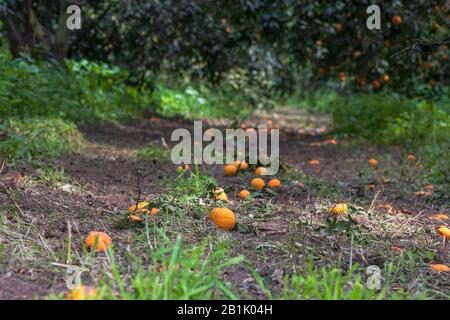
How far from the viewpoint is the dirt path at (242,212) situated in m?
2.40

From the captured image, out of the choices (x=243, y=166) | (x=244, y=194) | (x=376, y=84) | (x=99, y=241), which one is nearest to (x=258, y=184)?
(x=244, y=194)

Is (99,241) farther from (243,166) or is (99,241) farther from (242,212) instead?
(243,166)

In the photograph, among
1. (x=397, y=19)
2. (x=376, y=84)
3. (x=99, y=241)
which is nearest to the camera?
(x=99, y=241)

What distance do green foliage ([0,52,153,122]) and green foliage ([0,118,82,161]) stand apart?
0.34 metres

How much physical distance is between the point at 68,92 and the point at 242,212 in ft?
12.4

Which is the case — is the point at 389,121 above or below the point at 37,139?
below

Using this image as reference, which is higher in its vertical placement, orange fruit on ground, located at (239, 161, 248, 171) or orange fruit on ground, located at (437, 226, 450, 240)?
orange fruit on ground, located at (239, 161, 248, 171)

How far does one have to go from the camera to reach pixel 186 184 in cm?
351

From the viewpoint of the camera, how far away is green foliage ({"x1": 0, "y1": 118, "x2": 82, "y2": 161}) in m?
4.14

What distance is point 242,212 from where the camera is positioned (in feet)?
10.8

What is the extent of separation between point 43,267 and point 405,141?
5280mm

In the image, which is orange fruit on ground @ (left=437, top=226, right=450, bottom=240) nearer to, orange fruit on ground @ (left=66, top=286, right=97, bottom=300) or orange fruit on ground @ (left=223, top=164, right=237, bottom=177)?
orange fruit on ground @ (left=223, top=164, right=237, bottom=177)

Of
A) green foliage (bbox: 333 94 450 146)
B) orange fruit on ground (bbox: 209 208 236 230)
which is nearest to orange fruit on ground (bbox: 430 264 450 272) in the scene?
orange fruit on ground (bbox: 209 208 236 230)

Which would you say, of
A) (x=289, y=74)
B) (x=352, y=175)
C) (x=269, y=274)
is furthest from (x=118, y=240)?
(x=289, y=74)
